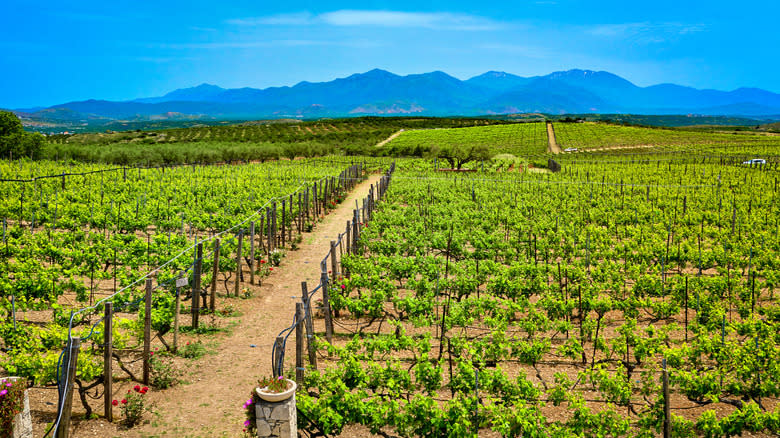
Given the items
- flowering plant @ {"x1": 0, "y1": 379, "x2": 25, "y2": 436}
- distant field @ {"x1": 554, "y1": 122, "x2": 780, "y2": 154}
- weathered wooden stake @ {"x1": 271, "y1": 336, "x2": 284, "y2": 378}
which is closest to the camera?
flowering plant @ {"x1": 0, "y1": 379, "x2": 25, "y2": 436}

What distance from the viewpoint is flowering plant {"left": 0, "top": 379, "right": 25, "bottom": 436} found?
5.89 meters

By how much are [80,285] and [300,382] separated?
561 cm

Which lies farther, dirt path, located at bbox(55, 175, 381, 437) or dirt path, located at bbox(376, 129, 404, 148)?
dirt path, located at bbox(376, 129, 404, 148)

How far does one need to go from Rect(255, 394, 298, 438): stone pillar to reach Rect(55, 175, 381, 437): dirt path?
42.6 inches

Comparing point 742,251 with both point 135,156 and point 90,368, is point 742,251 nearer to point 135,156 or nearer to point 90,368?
point 90,368

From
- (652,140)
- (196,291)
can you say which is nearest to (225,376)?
(196,291)

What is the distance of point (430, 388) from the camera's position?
303 inches

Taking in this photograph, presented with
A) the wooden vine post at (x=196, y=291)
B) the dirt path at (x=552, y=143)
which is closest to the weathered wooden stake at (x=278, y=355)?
the wooden vine post at (x=196, y=291)

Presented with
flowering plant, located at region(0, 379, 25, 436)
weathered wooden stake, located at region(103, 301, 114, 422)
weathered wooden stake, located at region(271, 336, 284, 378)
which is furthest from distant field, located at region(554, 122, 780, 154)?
flowering plant, located at region(0, 379, 25, 436)

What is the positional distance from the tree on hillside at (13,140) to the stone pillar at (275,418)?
1787 inches

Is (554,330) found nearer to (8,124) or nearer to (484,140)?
(8,124)

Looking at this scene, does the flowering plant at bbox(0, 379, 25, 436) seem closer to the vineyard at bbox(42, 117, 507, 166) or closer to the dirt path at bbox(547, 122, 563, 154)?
the vineyard at bbox(42, 117, 507, 166)

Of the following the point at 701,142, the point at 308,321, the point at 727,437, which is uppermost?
the point at 701,142

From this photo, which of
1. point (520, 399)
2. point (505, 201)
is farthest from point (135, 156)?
point (520, 399)
